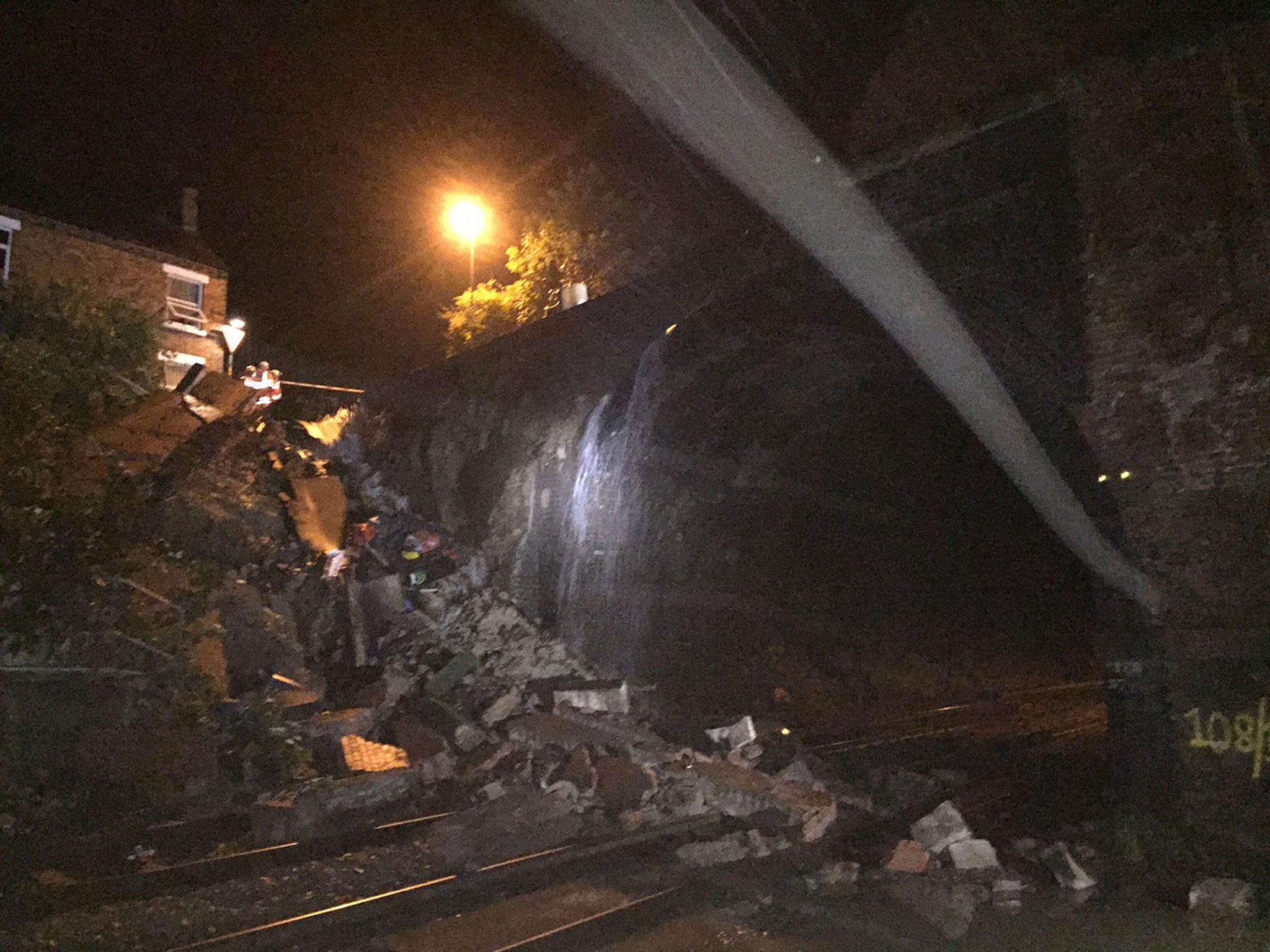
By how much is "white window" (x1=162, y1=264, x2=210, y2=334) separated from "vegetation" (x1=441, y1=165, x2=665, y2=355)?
28.8 feet

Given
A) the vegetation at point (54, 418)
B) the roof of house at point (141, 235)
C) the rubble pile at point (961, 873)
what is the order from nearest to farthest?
the rubble pile at point (961, 873) → the vegetation at point (54, 418) → the roof of house at point (141, 235)

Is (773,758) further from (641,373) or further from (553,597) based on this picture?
(641,373)

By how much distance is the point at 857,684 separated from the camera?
49.5 ft

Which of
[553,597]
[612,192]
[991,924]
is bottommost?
[991,924]

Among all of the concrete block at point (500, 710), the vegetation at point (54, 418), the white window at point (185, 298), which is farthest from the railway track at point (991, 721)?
the white window at point (185, 298)

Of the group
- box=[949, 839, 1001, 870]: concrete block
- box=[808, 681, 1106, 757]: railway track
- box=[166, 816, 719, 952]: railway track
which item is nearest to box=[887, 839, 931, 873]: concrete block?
box=[949, 839, 1001, 870]: concrete block

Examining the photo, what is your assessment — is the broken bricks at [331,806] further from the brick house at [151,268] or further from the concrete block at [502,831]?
the brick house at [151,268]

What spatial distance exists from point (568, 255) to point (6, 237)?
13338 mm

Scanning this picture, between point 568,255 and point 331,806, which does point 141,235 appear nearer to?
point 568,255

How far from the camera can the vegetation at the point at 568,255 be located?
17.0m

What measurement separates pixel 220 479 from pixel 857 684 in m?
11.5

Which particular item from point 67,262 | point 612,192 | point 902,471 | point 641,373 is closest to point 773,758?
point 641,373

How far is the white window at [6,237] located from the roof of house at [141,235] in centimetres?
14

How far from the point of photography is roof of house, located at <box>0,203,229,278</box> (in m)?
19.6
